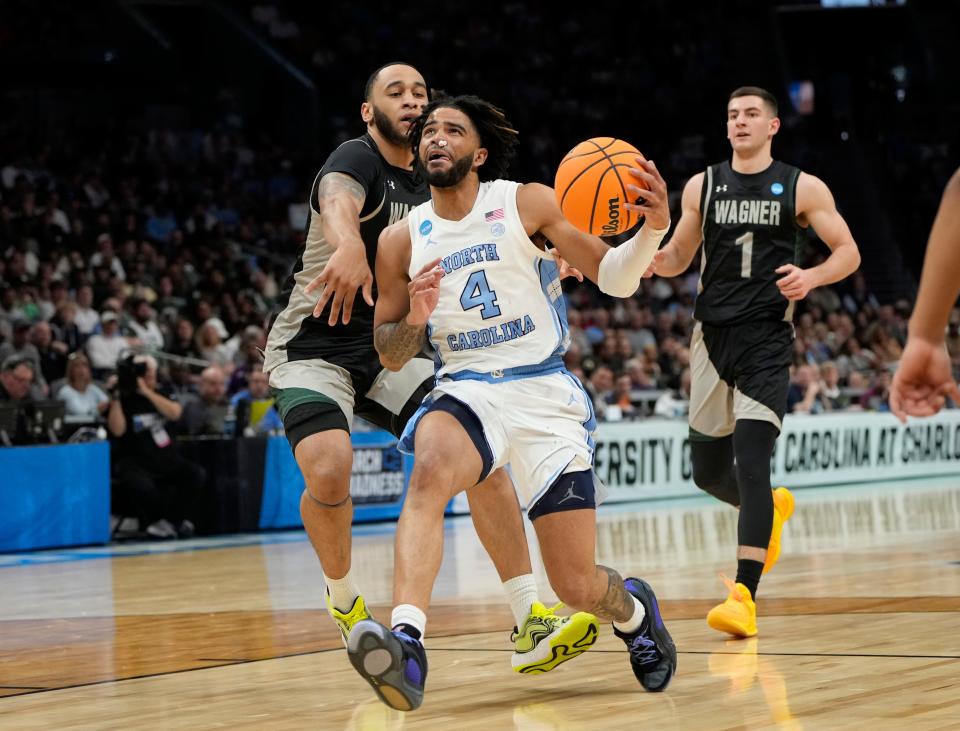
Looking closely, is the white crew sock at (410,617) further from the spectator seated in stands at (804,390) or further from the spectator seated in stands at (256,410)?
the spectator seated in stands at (804,390)

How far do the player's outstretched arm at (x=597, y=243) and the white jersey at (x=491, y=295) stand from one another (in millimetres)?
61

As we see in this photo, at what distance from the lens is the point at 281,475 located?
13812mm

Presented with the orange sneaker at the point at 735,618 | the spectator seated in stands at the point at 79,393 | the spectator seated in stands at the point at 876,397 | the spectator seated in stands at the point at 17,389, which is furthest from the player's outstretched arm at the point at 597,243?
the spectator seated in stands at the point at 876,397

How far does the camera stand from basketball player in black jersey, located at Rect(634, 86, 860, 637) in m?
6.66

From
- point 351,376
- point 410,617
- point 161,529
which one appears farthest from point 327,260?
point 161,529

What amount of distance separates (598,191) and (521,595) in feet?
5.02

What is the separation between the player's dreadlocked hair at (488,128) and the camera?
17.1 feet

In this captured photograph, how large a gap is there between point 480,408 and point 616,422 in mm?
11690

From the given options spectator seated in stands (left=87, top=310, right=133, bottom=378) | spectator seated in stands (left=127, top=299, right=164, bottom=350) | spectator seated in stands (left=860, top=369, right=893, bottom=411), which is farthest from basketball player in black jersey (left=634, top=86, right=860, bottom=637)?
spectator seated in stands (left=860, top=369, right=893, bottom=411)

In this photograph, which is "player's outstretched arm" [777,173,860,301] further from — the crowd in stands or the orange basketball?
the crowd in stands

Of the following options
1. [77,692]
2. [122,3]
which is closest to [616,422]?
[77,692]

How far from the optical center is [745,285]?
273 inches

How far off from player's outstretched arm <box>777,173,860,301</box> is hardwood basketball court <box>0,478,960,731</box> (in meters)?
1.55

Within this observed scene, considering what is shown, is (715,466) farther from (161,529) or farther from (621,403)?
(621,403)
